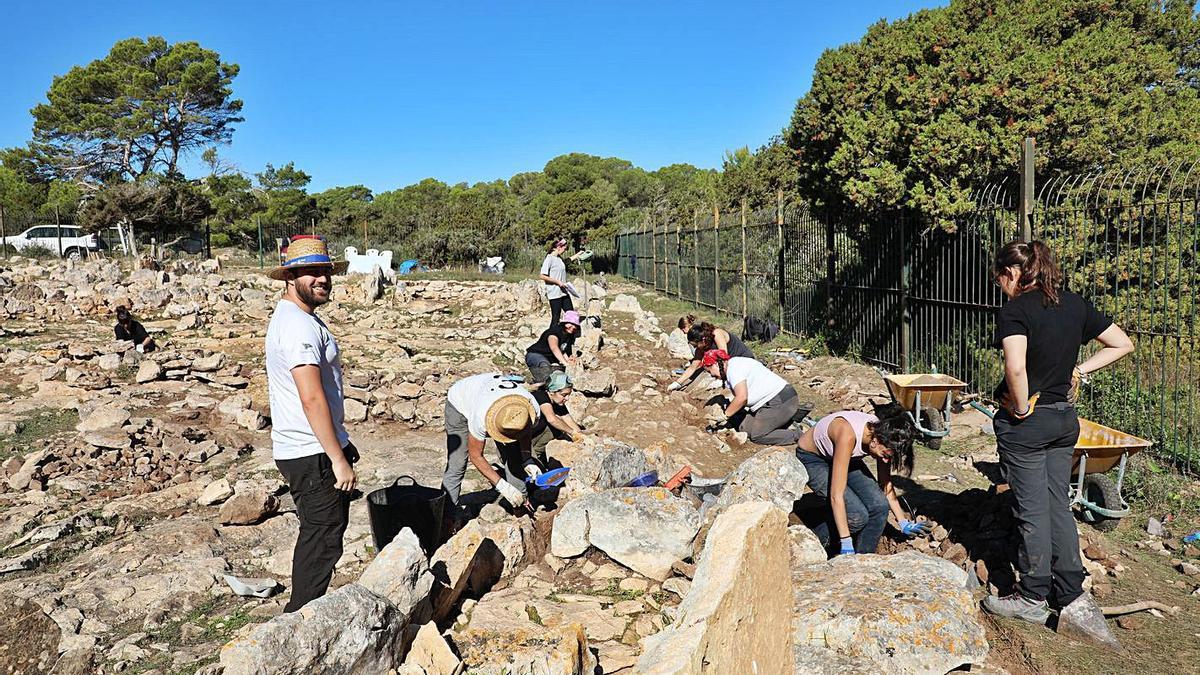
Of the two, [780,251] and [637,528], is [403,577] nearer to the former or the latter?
[637,528]

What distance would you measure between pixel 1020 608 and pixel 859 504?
2.79 feet

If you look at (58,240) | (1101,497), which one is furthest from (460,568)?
(58,240)

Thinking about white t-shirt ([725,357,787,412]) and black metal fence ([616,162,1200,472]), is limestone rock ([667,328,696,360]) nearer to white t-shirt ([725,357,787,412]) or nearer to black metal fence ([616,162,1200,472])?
black metal fence ([616,162,1200,472])

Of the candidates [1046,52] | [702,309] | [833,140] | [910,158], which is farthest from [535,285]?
[1046,52]

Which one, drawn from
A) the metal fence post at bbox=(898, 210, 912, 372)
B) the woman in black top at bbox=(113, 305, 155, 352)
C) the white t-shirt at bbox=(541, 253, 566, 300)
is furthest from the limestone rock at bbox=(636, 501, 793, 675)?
the woman in black top at bbox=(113, 305, 155, 352)

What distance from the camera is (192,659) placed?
3.44 m

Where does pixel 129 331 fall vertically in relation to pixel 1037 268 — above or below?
below

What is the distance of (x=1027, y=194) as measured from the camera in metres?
6.86

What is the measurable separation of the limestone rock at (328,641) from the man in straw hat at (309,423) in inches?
18.0

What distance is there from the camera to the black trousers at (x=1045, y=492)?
11.2 feet

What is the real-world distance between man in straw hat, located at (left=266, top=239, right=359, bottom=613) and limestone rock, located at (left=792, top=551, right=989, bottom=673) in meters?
1.98

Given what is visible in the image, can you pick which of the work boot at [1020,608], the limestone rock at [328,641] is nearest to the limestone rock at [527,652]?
the limestone rock at [328,641]

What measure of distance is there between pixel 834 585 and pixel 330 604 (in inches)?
82.7

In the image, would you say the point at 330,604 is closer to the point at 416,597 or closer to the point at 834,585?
the point at 416,597
